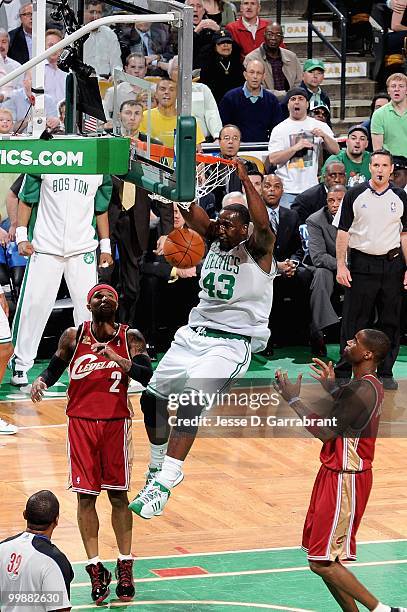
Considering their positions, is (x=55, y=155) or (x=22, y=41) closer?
(x=55, y=155)

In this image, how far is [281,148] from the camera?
15023 mm

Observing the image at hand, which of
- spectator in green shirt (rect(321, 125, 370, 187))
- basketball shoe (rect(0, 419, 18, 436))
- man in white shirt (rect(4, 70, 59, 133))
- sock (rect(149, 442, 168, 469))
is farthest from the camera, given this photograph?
spectator in green shirt (rect(321, 125, 370, 187))

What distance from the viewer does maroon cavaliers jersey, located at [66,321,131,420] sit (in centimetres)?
852

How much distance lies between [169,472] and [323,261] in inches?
236

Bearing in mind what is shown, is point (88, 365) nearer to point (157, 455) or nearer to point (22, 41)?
point (157, 455)

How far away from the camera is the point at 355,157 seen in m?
14.9

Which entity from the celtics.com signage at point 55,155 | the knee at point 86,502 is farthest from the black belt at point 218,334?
the celtics.com signage at point 55,155

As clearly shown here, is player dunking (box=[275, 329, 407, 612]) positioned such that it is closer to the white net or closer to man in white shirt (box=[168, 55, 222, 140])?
the white net

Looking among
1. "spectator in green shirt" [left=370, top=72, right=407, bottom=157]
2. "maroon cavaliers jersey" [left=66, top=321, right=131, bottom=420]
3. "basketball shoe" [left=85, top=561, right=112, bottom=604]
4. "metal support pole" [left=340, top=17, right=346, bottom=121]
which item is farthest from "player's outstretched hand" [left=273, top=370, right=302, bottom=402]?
"metal support pole" [left=340, top=17, right=346, bottom=121]

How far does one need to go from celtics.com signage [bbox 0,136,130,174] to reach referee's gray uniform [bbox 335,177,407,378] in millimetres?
5796

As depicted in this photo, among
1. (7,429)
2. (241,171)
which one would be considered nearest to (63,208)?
(7,429)

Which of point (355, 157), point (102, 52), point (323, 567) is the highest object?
point (102, 52)

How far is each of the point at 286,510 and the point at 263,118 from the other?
21.4ft

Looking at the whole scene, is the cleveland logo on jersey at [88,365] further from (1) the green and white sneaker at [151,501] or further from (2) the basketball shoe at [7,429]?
(2) the basketball shoe at [7,429]
